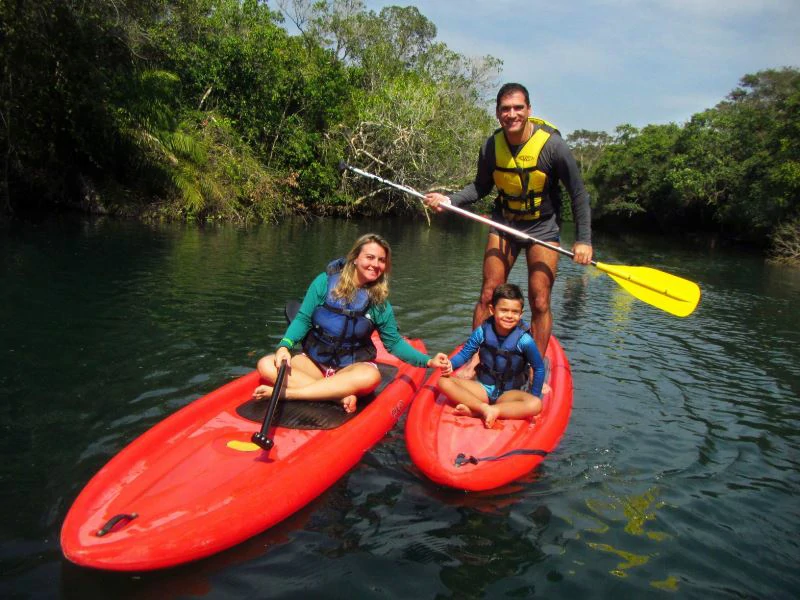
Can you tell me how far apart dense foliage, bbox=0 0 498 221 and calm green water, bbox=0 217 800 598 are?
7.15m

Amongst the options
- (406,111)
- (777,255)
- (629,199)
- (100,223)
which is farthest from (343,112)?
(629,199)

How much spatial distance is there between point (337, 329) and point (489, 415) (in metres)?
1.21

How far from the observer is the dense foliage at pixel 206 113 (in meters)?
14.5

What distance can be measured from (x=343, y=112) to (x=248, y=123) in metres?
4.14

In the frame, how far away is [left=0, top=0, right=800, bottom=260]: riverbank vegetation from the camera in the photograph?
14891 mm

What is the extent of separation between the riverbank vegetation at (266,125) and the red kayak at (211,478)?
40.4ft

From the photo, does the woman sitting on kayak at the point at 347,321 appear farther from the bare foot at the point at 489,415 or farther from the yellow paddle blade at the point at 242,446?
the yellow paddle blade at the point at 242,446

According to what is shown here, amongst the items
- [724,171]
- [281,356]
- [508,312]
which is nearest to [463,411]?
[508,312]

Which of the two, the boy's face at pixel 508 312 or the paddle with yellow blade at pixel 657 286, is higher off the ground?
the paddle with yellow blade at pixel 657 286

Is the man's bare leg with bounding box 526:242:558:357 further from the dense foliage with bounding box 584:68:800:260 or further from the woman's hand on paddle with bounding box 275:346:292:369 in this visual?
the dense foliage with bounding box 584:68:800:260

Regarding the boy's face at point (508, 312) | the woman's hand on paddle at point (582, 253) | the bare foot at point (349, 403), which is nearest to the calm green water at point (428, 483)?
the bare foot at point (349, 403)

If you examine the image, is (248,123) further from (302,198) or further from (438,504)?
(438,504)

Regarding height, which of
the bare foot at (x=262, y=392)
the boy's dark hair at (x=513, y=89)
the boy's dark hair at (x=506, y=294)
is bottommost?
the bare foot at (x=262, y=392)

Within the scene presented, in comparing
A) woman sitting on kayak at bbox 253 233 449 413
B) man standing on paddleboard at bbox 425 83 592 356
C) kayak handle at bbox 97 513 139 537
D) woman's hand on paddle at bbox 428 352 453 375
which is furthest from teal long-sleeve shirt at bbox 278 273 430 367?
kayak handle at bbox 97 513 139 537
